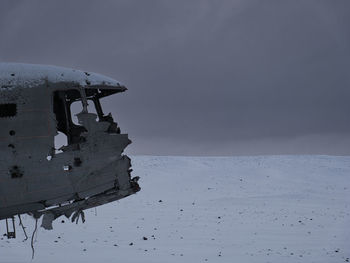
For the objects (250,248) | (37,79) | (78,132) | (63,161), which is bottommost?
(250,248)

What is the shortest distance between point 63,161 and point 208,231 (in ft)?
24.7

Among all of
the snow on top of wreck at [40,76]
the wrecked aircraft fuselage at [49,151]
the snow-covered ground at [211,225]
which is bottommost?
the snow-covered ground at [211,225]

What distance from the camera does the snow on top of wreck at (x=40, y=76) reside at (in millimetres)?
7117

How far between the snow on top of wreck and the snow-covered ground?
4.59 metres

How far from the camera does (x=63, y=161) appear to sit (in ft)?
23.5

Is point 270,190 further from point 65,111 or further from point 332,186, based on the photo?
point 65,111

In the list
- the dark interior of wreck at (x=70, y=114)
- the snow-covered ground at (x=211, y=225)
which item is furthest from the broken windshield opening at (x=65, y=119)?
the snow-covered ground at (x=211, y=225)

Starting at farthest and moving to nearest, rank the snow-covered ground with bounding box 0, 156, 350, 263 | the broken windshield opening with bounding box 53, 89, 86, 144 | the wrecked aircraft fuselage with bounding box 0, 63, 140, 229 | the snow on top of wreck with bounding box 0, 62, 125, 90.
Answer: the snow-covered ground with bounding box 0, 156, 350, 263 < the broken windshield opening with bounding box 53, 89, 86, 144 < the snow on top of wreck with bounding box 0, 62, 125, 90 < the wrecked aircraft fuselage with bounding box 0, 63, 140, 229

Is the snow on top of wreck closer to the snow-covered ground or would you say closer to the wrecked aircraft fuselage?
the wrecked aircraft fuselage

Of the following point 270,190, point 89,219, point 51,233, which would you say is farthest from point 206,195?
point 51,233

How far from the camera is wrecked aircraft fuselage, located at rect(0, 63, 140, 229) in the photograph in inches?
274

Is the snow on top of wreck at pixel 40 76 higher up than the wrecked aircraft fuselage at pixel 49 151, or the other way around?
the snow on top of wreck at pixel 40 76

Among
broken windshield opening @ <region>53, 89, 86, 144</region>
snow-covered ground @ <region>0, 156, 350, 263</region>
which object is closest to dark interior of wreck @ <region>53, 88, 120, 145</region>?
broken windshield opening @ <region>53, 89, 86, 144</region>

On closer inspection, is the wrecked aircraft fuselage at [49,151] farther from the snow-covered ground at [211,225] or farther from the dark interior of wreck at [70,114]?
the snow-covered ground at [211,225]
